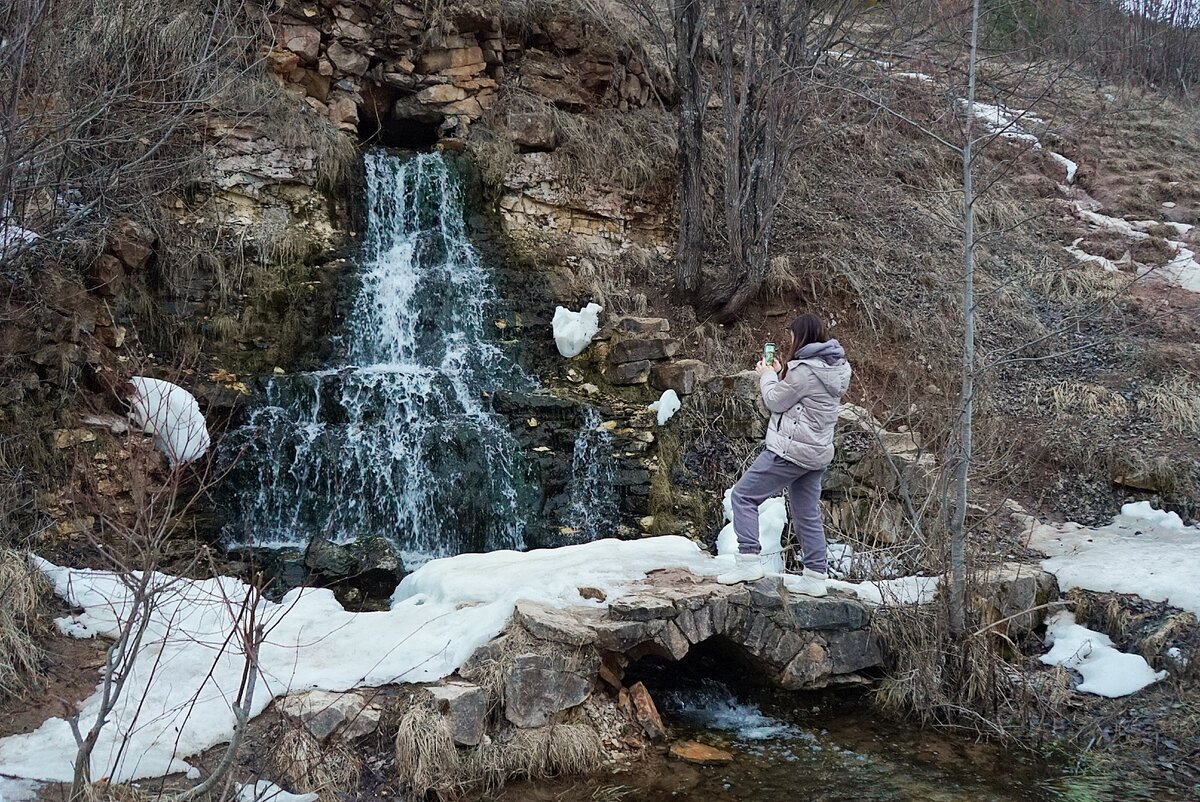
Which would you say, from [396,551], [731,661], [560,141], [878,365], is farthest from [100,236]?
[878,365]

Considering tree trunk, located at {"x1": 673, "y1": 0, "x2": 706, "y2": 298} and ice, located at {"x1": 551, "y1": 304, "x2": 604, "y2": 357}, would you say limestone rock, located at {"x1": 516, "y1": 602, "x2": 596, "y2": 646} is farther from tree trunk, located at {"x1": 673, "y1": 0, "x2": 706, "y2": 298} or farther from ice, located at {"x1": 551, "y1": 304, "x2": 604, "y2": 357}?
tree trunk, located at {"x1": 673, "y1": 0, "x2": 706, "y2": 298}

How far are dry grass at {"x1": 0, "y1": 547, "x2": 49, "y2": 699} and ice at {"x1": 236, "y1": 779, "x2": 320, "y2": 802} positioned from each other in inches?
52.3

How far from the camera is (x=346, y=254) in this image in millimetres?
8734

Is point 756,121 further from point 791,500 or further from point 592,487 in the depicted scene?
point 791,500

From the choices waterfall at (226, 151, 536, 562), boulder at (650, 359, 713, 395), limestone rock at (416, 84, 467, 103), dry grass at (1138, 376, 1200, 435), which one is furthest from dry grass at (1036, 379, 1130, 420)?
limestone rock at (416, 84, 467, 103)

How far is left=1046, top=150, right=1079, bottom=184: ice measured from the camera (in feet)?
43.2

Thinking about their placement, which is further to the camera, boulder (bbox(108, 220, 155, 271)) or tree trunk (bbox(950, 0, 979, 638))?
boulder (bbox(108, 220, 155, 271))

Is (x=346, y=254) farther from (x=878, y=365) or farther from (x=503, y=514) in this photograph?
(x=878, y=365)

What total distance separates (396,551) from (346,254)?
11.9 feet

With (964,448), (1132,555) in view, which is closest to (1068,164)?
(1132,555)

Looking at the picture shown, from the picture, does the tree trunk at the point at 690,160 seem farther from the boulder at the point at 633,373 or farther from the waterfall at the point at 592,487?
the waterfall at the point at 592,487

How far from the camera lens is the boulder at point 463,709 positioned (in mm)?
3779

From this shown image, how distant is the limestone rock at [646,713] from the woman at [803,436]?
32.1 inches

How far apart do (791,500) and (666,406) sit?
102 inches
